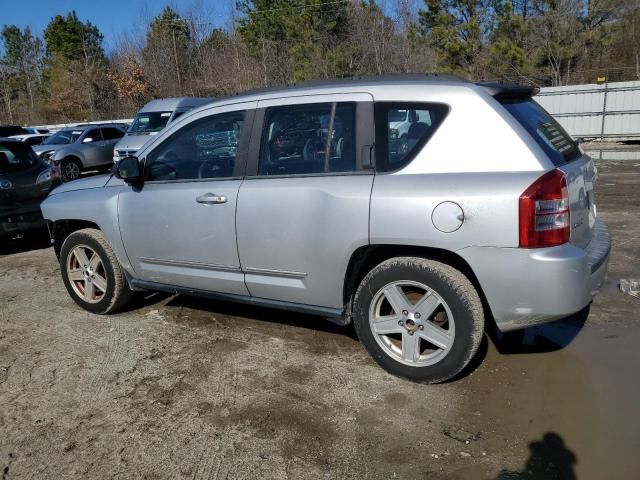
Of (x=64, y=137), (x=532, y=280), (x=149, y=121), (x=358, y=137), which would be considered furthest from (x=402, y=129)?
(x=64, y=137)

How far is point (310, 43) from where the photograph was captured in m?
34.5

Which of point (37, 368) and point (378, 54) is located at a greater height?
point (378, 54)

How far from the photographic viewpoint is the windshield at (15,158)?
7.73 meters

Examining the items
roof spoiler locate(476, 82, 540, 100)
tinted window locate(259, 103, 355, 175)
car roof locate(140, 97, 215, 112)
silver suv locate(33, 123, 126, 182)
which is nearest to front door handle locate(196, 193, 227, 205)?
tinted window locate(259, 103, 355, 175)

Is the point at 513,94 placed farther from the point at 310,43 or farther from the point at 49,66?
the point at 49,66

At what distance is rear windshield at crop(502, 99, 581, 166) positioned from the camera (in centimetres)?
321

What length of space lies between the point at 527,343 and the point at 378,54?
32.8 metres

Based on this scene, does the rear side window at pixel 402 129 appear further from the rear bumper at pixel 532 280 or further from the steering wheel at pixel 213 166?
the steering wheel at pixel 213 166

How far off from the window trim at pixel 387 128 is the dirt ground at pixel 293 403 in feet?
4.56

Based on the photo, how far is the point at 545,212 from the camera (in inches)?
117

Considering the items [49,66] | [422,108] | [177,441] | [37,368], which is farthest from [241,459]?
[49,66]

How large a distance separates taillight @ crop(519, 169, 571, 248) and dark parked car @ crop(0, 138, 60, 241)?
22.5 ft

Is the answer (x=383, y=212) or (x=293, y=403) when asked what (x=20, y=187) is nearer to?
(x=293, y=403)

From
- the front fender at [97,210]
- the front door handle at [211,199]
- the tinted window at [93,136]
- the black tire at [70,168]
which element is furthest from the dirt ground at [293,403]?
the tinted window at [93,136]
